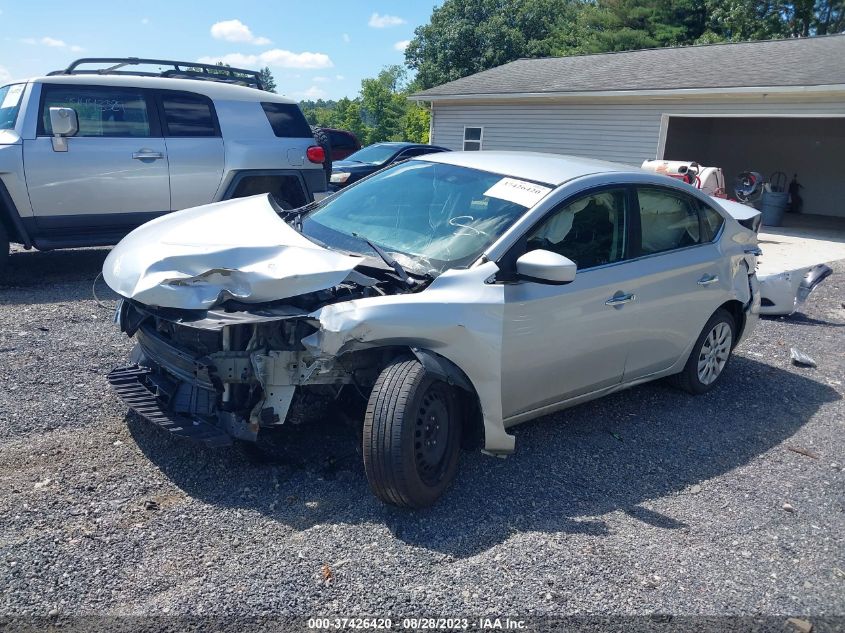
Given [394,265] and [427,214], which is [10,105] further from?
[394,265]

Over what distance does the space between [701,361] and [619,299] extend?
4.71 feet

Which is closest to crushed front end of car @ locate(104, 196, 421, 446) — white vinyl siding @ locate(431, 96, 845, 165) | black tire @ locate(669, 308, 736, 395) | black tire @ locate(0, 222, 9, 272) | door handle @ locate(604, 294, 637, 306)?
door handle @ locate(604, 294, 637, 306)

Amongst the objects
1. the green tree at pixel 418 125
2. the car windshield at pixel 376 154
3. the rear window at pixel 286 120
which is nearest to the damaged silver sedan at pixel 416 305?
the rear window at pixel 286 120

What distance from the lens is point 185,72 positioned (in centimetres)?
A: 858

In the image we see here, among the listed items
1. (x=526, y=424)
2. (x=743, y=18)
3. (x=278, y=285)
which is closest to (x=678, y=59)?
(x=743, y=18)

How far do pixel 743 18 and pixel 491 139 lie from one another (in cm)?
1681

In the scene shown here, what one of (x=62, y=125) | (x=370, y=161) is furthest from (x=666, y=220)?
(x=370, y=161)

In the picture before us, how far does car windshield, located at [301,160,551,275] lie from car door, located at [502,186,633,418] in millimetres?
247

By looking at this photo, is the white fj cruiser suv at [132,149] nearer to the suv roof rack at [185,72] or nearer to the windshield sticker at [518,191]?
the suv roof rack at [185,72]

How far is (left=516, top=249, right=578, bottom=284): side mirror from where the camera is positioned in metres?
3.57

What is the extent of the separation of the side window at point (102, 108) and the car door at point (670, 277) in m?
5.59

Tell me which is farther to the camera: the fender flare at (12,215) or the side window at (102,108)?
the side window at (102,108)

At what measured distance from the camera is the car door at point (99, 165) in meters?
7.09

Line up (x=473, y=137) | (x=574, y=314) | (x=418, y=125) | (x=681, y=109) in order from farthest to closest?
(x=418, y=125)
(x=473, y=137)
(x=681, y=109)
(x=574, y=314)
